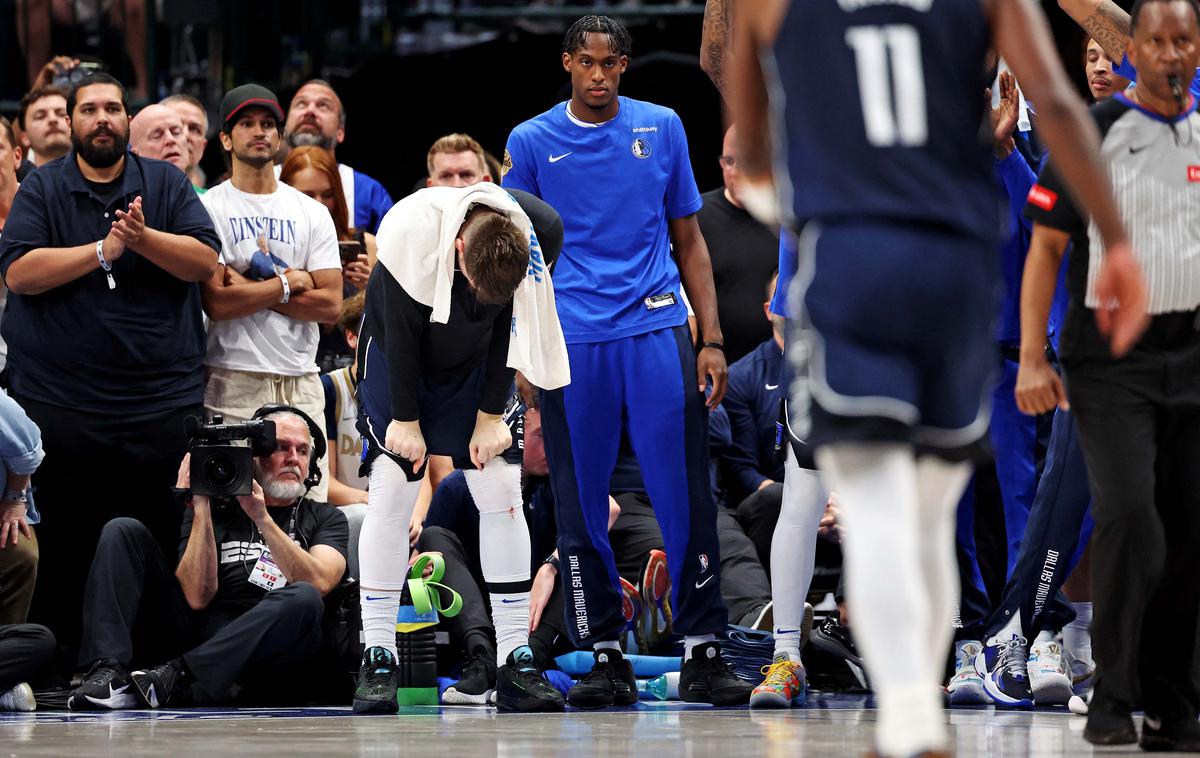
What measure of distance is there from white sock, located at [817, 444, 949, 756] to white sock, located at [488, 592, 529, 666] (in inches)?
111

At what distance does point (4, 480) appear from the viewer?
569 centimetres

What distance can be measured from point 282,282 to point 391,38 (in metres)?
4.27

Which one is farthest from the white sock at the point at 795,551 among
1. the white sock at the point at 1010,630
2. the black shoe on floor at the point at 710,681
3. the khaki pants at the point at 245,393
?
the khaki pants at the point at 245,393

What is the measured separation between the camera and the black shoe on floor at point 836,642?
19.8 ft

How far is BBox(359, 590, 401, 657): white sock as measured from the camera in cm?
525

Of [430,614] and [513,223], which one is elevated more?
[513,223]

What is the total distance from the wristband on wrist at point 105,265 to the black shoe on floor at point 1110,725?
3.86 metres

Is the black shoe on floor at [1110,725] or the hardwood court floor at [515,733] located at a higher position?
the black shoe on floor at [1110,725]

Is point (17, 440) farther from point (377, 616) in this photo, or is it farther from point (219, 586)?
point (377, 616)

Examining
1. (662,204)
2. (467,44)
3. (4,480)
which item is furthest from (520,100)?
(4,480)

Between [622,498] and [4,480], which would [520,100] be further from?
[4,480]

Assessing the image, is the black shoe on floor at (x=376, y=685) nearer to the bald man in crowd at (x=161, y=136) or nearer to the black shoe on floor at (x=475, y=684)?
the black shoe on floor at (x=475, y=684)

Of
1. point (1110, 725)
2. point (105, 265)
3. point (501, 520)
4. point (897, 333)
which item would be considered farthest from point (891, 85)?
point (105, 265)

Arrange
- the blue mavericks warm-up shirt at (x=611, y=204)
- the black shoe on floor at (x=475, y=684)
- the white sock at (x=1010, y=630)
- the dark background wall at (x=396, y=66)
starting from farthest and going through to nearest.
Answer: the dark background wall at (x=396, y=66)
the black shoe on floor at (x=475, y=684)
the blue mavericks warm-up shirt at (x=611, y=204)
the white sock at (x=1010, y=630)
